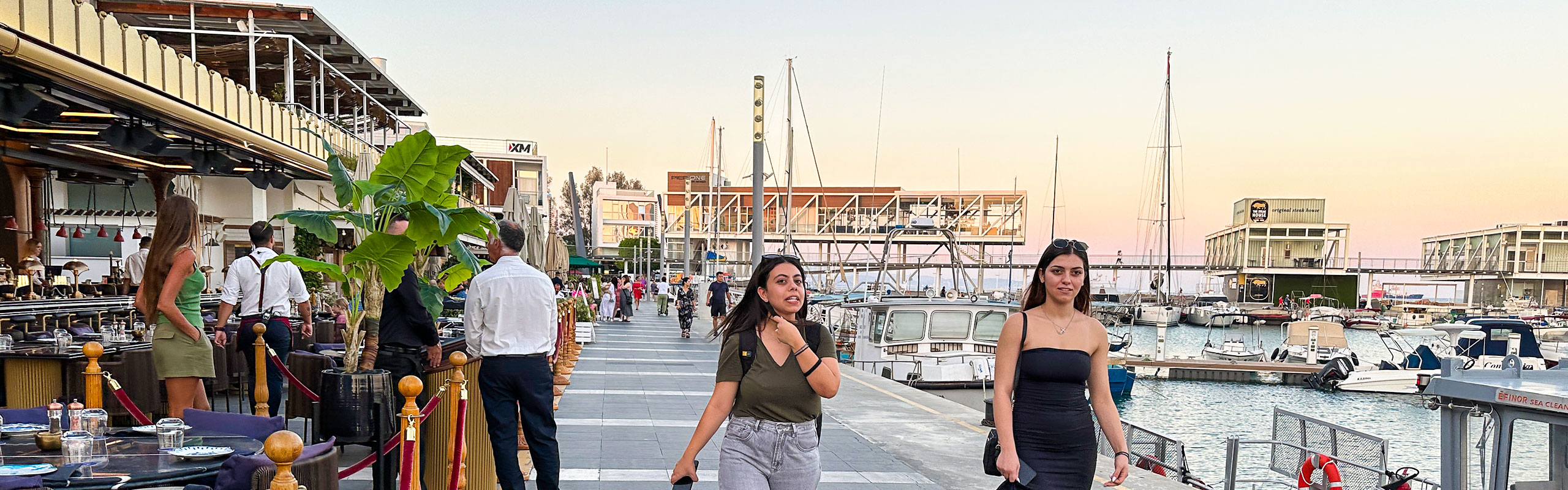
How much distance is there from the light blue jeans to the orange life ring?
3888mm

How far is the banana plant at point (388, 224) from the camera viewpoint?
221 inches

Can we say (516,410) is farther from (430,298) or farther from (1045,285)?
(1045,285)

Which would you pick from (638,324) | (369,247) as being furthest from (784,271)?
(638,324)

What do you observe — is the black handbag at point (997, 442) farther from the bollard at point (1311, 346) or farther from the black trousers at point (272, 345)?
the bollard at point (1311, 346)

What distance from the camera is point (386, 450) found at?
540 cm

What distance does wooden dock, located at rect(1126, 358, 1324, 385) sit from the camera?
33688 millimetres

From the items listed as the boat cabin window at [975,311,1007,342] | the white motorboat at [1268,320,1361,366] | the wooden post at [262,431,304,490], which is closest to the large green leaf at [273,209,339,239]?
the wooden post at [262,431,304,490]

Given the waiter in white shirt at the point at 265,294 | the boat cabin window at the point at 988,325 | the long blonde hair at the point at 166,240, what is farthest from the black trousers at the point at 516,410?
the boat cabin window at the point at 988,325

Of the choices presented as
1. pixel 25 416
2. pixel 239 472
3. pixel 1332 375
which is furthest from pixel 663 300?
pixel 239 472

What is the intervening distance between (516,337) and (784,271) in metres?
2.25

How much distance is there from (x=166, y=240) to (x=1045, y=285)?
16.2ft

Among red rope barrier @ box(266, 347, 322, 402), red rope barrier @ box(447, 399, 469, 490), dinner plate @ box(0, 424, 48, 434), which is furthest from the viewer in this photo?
red rope barrier @ box(266, 347, 322, 402)

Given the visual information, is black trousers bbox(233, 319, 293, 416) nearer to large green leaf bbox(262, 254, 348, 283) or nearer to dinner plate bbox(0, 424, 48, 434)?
large green leaf bbox(262, 254, 348, 283)

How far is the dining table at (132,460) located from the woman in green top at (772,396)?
1.65 metres
